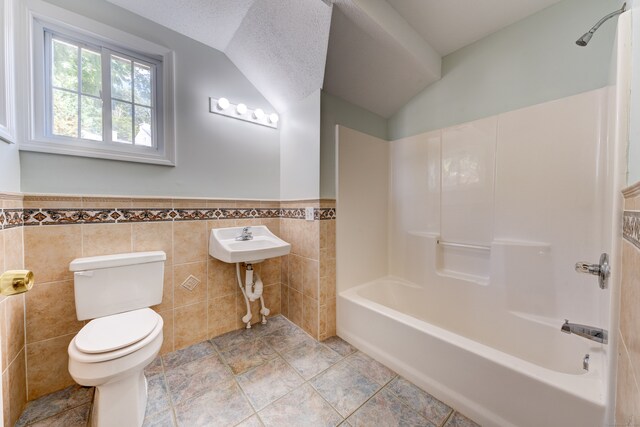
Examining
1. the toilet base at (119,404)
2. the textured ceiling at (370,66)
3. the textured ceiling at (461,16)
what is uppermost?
the textured ceiling at (461,16)

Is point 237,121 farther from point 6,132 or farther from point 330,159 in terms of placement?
point 6,132

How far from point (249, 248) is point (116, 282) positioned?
2.71 ft

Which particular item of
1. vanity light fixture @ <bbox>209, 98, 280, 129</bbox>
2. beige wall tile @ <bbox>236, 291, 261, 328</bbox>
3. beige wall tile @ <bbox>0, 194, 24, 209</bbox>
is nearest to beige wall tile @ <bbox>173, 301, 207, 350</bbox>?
beige wall tile @ <bbox>236, 291, 261, 328</bbox>

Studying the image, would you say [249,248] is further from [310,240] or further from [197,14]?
[197,14]

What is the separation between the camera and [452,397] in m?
1.34

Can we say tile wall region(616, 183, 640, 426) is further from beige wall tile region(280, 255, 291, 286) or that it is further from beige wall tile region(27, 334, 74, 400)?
beige wall tile region(27, 334, 74, 400)

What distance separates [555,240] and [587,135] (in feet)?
2.10

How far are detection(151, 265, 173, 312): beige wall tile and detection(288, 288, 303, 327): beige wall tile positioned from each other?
0.95m

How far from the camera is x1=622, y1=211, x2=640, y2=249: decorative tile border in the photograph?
692mm

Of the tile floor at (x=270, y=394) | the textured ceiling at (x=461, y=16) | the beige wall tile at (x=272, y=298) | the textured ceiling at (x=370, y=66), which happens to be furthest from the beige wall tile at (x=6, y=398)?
the textured ceiling at (x=461, y=16)

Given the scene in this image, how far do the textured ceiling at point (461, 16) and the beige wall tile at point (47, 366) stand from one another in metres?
2.96

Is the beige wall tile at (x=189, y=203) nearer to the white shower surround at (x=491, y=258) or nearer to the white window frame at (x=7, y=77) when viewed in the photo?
the white window frame at (x=7, y=77)

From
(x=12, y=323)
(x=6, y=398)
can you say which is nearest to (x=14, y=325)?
(x=12, y=323)

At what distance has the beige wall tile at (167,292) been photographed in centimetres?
176
